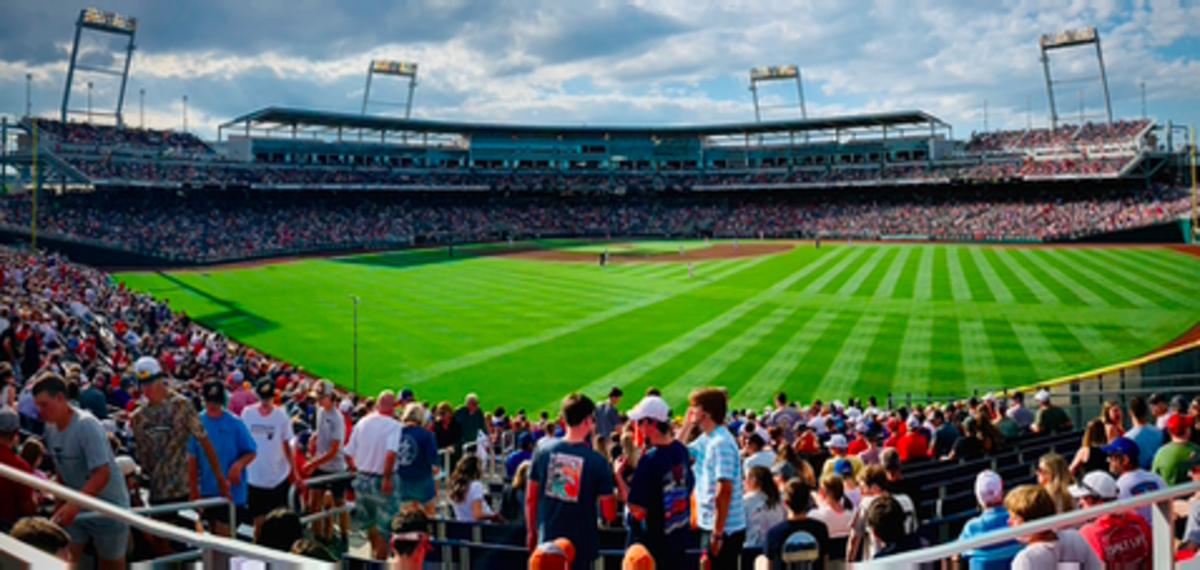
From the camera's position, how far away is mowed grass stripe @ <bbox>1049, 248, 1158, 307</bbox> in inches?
1438

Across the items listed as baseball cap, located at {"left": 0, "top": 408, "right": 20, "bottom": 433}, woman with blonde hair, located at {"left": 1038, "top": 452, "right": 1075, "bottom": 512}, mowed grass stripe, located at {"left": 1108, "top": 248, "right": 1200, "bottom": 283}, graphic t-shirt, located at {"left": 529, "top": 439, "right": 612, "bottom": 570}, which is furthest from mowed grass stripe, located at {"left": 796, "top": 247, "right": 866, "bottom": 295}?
baseball cap, located at {"left": 0, "top": 408, "right": 20, "bottom": 433}

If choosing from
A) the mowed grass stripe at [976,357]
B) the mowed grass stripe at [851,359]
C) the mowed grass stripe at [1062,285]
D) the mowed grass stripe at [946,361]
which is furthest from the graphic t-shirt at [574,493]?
the mowed grass stripe at [1062,285]

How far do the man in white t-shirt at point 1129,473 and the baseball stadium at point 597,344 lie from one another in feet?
0.12

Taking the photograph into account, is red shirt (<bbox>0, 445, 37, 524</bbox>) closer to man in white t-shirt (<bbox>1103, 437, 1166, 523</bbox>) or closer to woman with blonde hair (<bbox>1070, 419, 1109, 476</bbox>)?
man in white t-shirt (<bbox>1103, 437, 1166, 523</bbox>)

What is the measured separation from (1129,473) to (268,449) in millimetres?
7890

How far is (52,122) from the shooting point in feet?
212

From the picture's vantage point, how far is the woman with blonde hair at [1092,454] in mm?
8797

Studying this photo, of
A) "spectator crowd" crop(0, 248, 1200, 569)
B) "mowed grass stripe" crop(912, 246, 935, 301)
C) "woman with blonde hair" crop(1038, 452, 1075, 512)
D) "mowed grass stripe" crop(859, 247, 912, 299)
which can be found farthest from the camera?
"mowed grass stripe" crop(859, 247, 912, 299)

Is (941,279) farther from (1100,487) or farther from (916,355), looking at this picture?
(1100,487)

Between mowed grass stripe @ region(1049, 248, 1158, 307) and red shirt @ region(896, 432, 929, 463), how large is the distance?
28886mm

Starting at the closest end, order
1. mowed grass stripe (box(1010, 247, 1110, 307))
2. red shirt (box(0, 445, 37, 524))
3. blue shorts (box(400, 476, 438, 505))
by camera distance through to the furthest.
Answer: red shirt (box(0, 445, 37, 524)) → blue shorts (box(400, 476, 438, 505)) → mowed grass stripe (box(1010, 247, 1110, 307))

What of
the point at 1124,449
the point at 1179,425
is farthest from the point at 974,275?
the point at 1124,449

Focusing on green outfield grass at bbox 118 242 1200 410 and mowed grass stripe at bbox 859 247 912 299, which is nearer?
green outfield grass at bbox 118 242 1200 410

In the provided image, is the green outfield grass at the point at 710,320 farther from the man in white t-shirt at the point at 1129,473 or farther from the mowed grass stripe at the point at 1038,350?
the man in white t-shirt at the point at 1129,473
